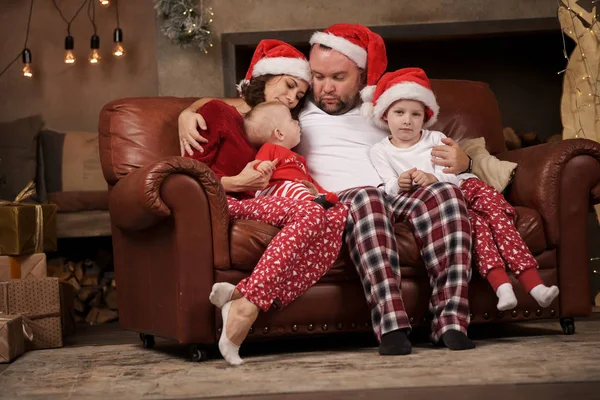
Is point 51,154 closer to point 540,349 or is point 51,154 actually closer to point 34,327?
point 34,327

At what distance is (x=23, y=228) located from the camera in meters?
3.41

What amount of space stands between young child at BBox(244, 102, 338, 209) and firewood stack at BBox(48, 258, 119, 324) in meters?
1.87

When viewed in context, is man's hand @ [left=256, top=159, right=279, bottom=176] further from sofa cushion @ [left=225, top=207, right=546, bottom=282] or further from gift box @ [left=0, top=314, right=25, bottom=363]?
gift box @ [left=0, top=314, right=25, bottom=363]

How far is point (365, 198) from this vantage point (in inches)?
105

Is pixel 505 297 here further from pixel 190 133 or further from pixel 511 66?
pixel 511 66

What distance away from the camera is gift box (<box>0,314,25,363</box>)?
2.86m

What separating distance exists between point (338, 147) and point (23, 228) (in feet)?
4.25

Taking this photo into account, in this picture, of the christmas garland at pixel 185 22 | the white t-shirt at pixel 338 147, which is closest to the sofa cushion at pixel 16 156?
the christmas garland at pixel 185 22

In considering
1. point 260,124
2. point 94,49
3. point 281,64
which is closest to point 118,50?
point 94,49

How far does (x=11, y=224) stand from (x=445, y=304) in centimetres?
174

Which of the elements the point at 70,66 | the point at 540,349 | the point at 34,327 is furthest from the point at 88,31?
the point at 540,349

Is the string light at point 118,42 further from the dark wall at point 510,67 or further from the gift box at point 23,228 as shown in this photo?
the gift box at point 23,228

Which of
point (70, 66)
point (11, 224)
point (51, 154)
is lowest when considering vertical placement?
point (11, 224)

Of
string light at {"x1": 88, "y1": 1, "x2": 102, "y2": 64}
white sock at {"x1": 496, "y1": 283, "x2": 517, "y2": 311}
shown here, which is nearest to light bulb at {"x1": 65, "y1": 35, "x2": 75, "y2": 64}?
string light at {"x1": 88, "y1": 1, "x2": 102, "y2": 64}
